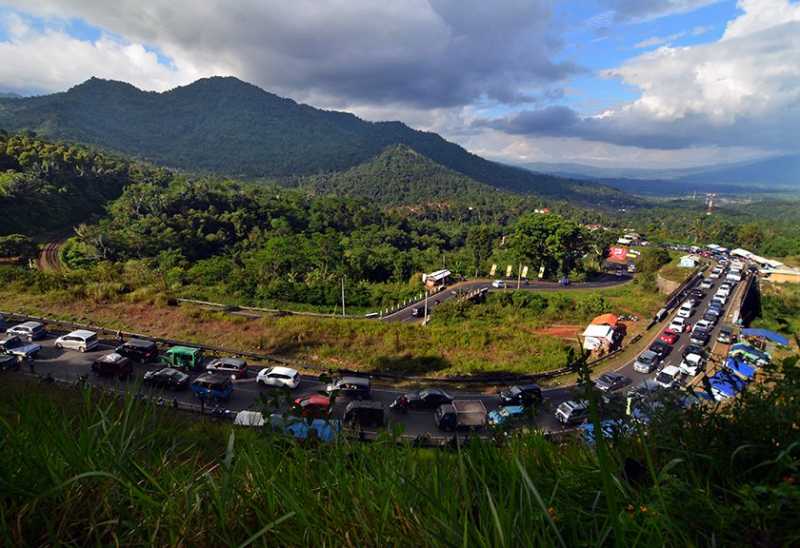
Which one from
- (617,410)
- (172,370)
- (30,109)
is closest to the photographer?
(617,410)

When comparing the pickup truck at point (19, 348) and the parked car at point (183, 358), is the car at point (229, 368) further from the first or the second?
the pickup truck at point (19, 348)

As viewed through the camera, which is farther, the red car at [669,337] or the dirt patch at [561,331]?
the dirt patch at [561,331]

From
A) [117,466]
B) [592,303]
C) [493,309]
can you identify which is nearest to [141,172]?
[493,309]

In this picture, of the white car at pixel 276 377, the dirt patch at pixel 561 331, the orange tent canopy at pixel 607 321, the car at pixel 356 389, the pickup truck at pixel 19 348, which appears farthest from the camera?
the dirt patch at pixel 561 331

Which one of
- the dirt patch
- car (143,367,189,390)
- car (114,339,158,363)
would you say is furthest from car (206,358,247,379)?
the dirt patch

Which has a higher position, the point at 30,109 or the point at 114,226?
the point at 30,109

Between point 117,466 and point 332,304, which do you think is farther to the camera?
point 332,304

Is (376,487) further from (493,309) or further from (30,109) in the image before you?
(30,109)

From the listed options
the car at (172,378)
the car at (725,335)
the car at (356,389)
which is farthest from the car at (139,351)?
the car at (725,335)
